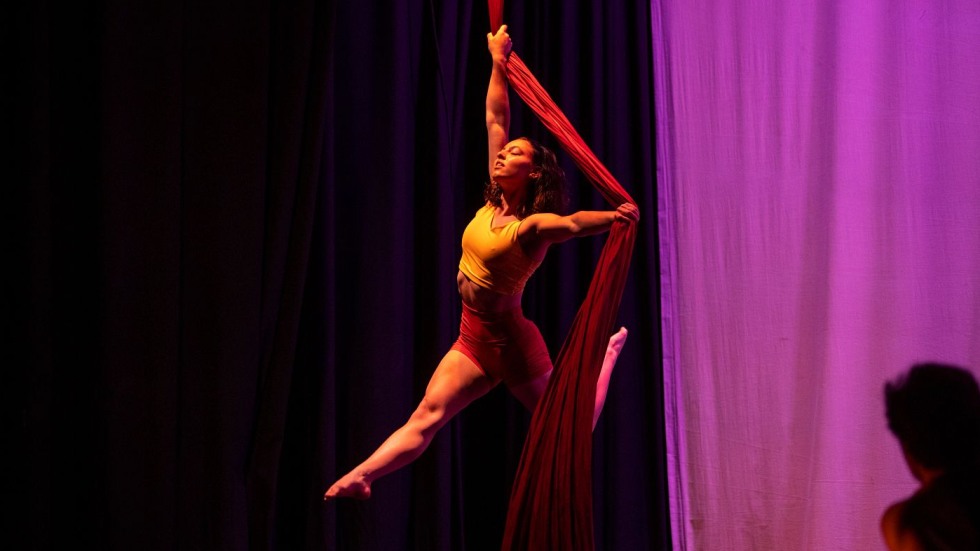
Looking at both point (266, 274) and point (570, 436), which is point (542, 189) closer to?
point (570, 436)

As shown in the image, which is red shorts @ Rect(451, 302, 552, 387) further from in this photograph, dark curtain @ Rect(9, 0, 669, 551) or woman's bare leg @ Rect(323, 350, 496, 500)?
dark curtain @ Rect(9, 0, 669, 551)

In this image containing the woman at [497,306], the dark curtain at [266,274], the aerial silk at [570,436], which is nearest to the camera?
the aerial silk at [570,436]

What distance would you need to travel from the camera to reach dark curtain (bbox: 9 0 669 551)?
2.99 meters

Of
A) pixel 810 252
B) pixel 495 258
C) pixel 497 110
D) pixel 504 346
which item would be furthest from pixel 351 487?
pixel 810 252

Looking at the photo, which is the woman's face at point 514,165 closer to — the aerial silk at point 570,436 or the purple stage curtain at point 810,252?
the aerial silk at point 570,436

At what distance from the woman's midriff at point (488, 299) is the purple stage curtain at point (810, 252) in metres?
1.54

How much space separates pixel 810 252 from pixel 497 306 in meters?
1.86

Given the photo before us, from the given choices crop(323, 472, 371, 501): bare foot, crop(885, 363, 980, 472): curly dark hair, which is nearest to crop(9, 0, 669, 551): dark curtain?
crop(323, 472, 371, 501): bare foot

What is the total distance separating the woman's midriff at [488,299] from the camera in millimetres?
2945

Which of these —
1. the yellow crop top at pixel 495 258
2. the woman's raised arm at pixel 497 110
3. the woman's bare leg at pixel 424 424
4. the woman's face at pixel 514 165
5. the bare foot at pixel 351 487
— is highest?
the woman's raised arm at pixel 497 110

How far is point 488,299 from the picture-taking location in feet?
9.68

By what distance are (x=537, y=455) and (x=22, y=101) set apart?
2.00 meters

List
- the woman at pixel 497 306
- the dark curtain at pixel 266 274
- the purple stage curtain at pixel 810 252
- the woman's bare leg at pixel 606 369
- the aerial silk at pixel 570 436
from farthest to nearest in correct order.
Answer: the purple stage curtain at pixel 810 252 < the woman's bare leg at pixel 606 369 < the dark curtain at pixel 266 274 < the woman at pixel 497 306 < the aerial silk at pixel 570 436

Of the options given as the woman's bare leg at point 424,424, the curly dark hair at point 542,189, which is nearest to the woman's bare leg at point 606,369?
the woman's bare leg at point 424,424
